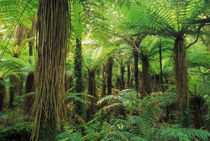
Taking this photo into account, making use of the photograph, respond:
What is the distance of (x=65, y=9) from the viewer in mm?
733

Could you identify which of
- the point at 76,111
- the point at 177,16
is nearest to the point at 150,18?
the point at 177,16

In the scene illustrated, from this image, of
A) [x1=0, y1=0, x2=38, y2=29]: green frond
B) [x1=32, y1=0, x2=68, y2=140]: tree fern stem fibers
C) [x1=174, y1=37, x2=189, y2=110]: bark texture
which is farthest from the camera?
[x1=174, y1=37, x2=189, y2=110]: bark texture

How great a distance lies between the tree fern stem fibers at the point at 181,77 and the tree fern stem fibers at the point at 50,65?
1.62m

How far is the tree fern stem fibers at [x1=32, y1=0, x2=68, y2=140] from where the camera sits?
2.12 feet

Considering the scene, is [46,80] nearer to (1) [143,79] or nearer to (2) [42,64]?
(2) [42,64]

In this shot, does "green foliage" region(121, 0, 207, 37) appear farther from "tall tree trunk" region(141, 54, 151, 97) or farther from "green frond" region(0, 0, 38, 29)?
"tall tree trunk" region(141, 54, 151, 97)

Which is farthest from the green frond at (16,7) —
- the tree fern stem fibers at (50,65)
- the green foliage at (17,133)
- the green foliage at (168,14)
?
the green foliage at (168,14)

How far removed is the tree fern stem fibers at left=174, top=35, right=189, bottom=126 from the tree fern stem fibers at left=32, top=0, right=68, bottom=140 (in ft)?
5.30

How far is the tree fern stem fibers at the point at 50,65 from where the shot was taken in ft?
2.12

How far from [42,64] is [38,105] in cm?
22

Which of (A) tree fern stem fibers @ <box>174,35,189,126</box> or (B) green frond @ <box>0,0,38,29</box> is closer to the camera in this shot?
(B) green frond @ <box>0,0,38,29</box>

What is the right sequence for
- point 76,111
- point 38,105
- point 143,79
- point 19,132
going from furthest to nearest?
point 143,79 → point 76,111 → point 19,132 → point 38,105

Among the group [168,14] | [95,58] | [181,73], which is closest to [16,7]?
[168,14]

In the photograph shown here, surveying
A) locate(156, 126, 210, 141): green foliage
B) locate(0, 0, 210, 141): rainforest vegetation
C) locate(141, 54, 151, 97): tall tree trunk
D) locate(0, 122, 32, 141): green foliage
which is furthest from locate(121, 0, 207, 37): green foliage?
locate(0, 122, 32, 141): green foliage
